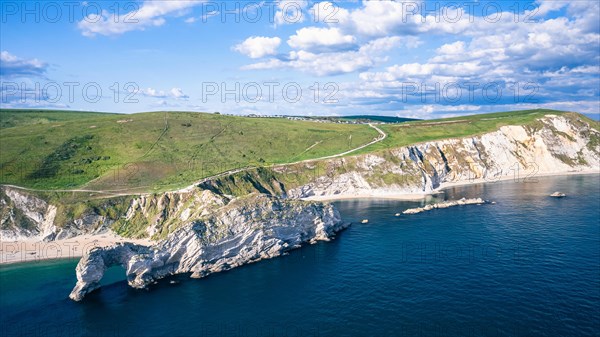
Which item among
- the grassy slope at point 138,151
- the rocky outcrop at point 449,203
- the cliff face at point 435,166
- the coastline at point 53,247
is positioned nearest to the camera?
the coastline at point 53,247

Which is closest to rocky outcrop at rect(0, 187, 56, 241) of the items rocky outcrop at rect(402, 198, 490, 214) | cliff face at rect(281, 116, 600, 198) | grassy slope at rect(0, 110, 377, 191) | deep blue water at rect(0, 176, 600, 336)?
grassy slope at rect(0, 110, 377, 191)

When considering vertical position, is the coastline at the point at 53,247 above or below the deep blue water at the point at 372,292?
above

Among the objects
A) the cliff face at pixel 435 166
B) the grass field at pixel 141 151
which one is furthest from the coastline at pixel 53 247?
the cliff face at pixel 435 166

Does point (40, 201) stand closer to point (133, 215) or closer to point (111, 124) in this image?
point (133, 215)

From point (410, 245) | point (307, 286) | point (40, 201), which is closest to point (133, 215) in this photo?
point (40, 201)

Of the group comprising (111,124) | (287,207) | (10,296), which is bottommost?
(10,296)

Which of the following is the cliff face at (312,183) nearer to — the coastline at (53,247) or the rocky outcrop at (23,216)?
the rocky outcrop at (23,216)

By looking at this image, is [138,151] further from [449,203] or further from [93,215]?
[449,203]
